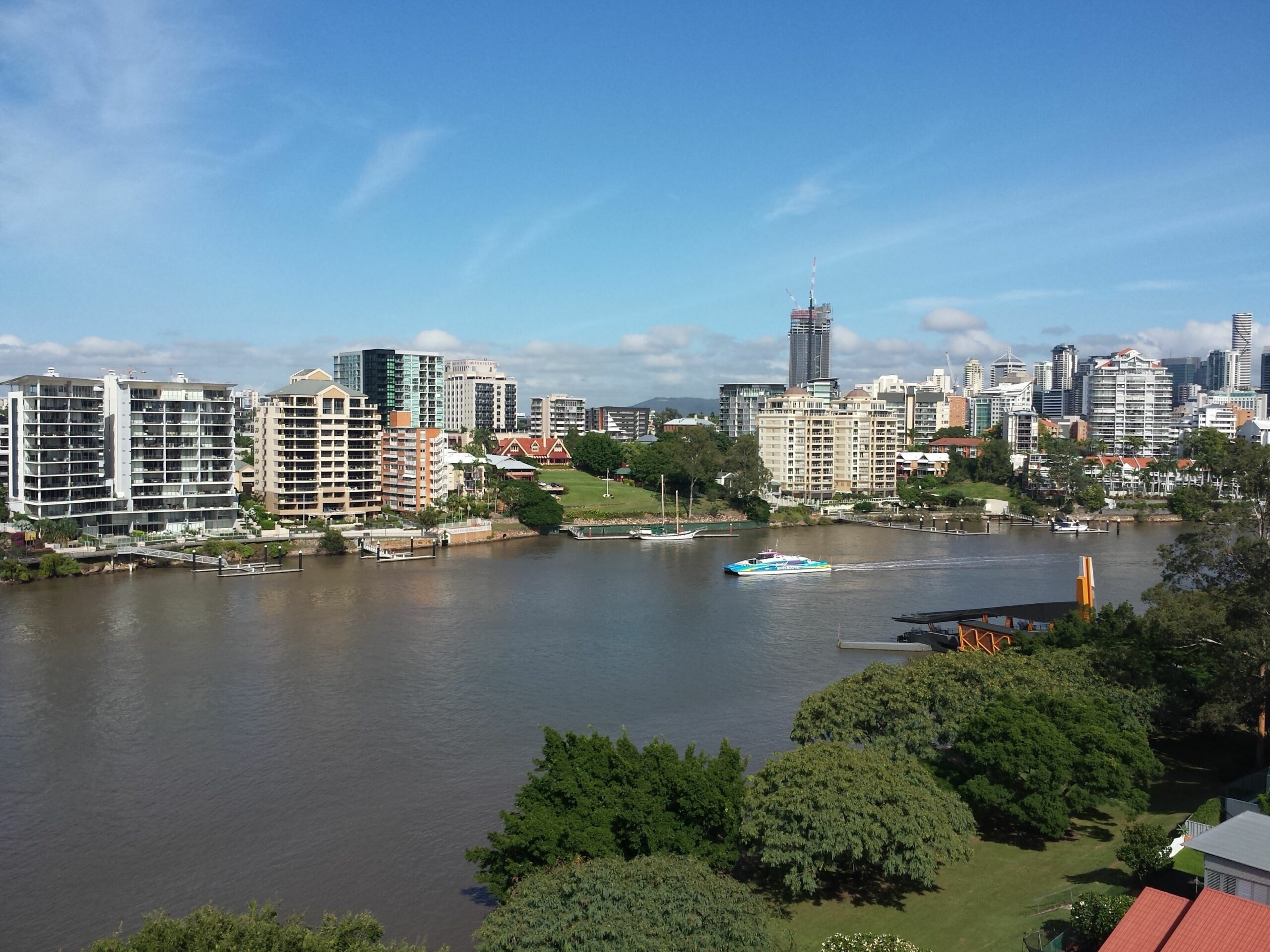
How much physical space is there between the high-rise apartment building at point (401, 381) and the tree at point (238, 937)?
171 ft

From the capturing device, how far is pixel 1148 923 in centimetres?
533

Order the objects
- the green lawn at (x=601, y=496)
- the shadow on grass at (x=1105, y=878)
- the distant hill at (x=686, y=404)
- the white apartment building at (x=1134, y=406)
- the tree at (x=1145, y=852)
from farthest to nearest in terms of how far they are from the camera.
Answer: the distant hill at (x=686, y=404) → the white apartment building at (x=1134, y=406) → the green lawn at (x=601, y=496) → the shadow on grass at (x=1105, y=878) → the tree at (x=1145, y=852)

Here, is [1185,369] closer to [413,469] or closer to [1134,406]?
[1134,406]

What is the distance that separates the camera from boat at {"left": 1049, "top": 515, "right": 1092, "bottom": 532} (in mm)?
34656

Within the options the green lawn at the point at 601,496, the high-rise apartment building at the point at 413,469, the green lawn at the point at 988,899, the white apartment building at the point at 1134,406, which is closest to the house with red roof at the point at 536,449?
the green lawn at the point at 601,496

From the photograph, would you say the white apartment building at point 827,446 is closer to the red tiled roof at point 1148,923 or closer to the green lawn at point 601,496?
the green lawn at point 601,496

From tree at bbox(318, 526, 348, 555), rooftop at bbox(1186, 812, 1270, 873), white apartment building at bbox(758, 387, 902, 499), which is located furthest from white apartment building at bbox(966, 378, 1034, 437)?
rooftop at bbox(1186, 812, 1270, 873)

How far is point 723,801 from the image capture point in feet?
24.3

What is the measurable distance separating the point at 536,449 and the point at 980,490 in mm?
19721

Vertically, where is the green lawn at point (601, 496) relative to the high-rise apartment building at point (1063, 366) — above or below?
below

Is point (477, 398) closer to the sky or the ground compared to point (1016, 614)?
closer to the sky

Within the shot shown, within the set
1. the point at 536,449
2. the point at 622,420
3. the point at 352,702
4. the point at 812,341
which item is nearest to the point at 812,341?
the point at 812,341

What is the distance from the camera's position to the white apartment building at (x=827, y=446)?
42.7 meters

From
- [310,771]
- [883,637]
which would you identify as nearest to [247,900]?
[310,771]
